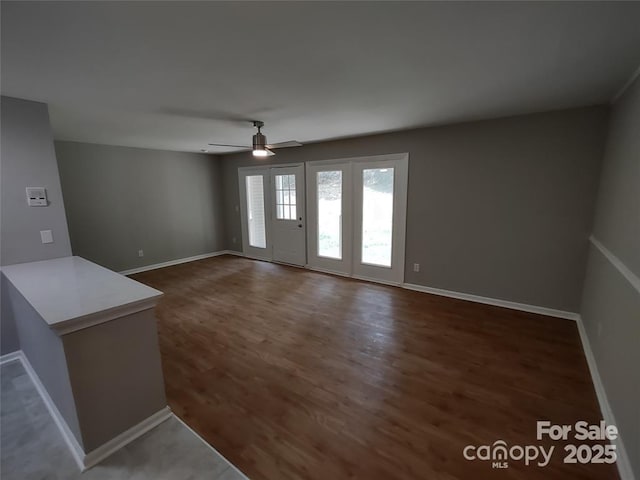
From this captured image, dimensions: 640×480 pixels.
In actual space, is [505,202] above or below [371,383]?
above

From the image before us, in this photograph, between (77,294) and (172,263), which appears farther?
(172,263)

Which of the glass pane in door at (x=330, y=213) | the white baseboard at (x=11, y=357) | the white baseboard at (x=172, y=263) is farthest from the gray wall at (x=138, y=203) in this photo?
→ the glass pane in door at (x=330, y=213)

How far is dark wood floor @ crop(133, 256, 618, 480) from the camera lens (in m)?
1.54

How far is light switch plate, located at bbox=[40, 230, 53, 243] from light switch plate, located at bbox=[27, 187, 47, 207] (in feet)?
0.81

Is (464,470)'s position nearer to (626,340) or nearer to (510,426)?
(510,426)

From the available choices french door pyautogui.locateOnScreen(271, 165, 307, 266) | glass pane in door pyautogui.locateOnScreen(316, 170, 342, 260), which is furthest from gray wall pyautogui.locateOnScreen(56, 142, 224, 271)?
glass pane in door pyautogui.locateOnScreen(316, 170, 342, 260)

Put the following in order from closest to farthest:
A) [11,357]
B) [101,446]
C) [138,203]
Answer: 1. [101,446]
2. [11,357]
3. [138,203]

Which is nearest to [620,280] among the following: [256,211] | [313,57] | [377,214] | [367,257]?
[313,57]

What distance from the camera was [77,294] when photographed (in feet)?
5.48

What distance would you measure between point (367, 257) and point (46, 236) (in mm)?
3845

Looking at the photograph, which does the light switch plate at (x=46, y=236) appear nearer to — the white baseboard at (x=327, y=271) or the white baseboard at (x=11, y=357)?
the white baseboard at (x=11, y=357)

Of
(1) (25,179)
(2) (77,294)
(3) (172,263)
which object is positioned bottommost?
(3) (172,263)

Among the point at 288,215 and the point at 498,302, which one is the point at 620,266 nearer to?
the point at 498,302

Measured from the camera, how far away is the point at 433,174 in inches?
146
